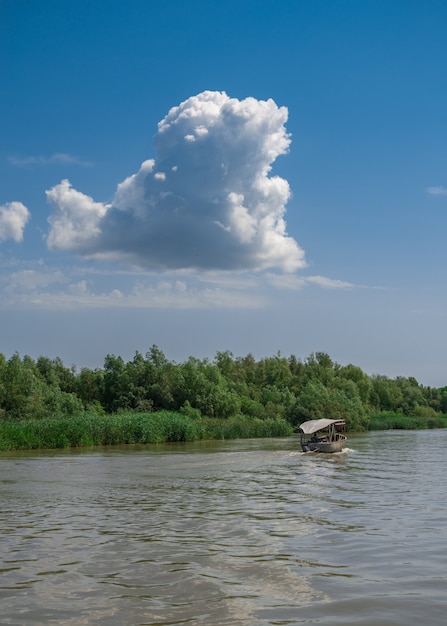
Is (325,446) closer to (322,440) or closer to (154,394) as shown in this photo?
(322,440)

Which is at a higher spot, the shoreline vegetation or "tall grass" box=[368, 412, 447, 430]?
the shoreline vegetation

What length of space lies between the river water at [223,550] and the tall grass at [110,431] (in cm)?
1676

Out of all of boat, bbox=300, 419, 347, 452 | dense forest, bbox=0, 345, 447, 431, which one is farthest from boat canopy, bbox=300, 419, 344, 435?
dense forest, bbox=0, 345, 447, 431

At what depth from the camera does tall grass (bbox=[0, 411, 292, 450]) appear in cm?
4581

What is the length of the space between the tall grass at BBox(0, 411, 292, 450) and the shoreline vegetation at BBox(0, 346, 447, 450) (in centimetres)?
7

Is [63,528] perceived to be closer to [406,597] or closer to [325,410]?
[406,597]

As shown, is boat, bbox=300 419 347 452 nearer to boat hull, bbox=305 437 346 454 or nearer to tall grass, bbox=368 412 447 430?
boat hull, bbox=305 437 346 454

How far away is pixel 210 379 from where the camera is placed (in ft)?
313

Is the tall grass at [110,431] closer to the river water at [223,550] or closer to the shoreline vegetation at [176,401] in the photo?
the shoreline vegetation at [176,401]

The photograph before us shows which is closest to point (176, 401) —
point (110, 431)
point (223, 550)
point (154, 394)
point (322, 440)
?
point (154, 394)

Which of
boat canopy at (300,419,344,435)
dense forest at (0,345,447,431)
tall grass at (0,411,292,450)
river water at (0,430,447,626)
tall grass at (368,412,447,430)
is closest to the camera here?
river water at (0,430,447,626)

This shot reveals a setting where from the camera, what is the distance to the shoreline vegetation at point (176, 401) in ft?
169

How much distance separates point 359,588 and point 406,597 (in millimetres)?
793

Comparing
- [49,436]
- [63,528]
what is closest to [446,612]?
[63,528]
